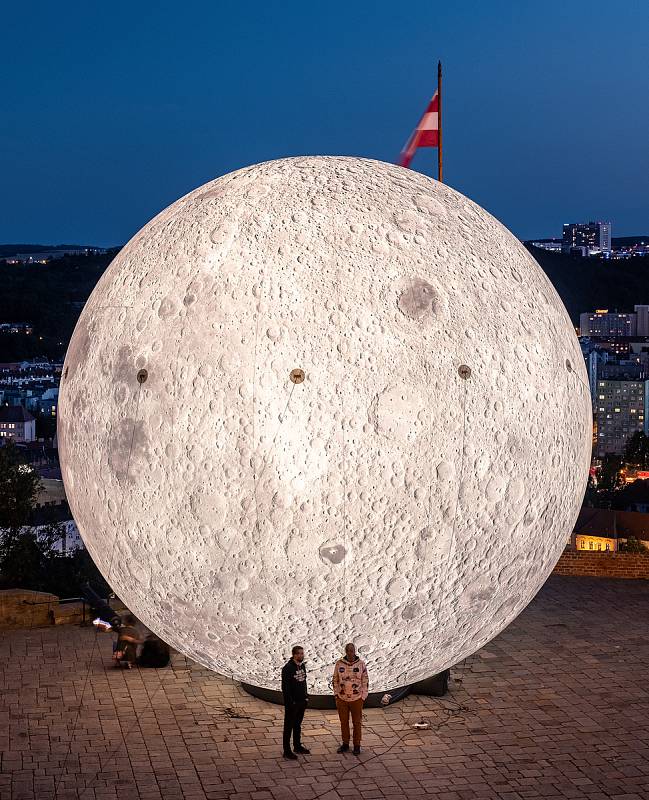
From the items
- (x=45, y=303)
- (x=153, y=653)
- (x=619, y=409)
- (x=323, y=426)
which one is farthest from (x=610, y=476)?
(x=45, y=303)

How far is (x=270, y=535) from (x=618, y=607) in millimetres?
6997

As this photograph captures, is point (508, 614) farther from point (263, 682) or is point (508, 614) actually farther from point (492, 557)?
point (263, 682)

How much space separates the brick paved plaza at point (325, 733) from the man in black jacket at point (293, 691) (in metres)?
0.26

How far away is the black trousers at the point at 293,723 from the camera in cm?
936

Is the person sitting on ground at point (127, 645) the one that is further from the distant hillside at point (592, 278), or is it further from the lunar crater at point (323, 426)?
the distant hillside at point (592, 278)

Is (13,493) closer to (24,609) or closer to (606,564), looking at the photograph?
(24,609)

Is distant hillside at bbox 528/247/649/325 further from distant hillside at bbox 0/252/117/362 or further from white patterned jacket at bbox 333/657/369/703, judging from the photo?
white patterned jacket at bbox 333/657/369/703

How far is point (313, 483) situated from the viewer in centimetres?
872

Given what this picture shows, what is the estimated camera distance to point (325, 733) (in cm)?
998

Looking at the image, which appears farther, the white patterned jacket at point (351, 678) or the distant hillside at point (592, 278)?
the distant hillside at point (592, 278)

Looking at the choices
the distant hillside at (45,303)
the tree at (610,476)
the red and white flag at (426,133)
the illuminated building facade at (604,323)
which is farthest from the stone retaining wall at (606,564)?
the illuminated building facade at (604,323)

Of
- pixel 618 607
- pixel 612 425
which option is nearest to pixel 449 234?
pixel 618 607

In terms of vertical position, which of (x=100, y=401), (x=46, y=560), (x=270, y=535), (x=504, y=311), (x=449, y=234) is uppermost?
(x=449, y=234)

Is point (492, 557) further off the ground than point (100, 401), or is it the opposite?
point (100, 401)
